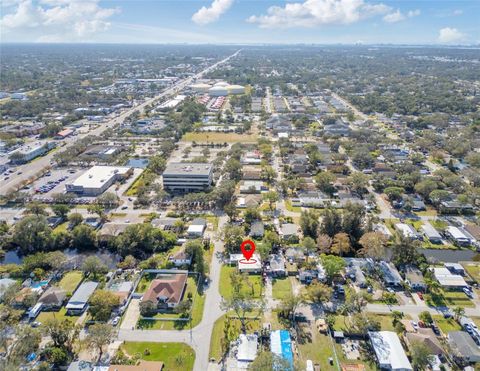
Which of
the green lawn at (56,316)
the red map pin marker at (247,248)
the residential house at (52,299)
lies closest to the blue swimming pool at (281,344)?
the red map pin marker at (247,248)

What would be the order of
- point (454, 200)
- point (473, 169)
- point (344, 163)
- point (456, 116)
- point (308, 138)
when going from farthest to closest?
point (456, 116) → point (308, 138) → point (344, 163) → point (473, 169) → point (454, 200)

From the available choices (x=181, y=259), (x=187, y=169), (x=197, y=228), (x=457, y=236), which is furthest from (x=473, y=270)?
(x=187, y=169)

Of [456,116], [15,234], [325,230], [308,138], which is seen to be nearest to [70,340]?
[15,234]

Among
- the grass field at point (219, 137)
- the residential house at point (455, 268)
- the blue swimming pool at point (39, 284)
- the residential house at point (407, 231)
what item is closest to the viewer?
the blue swimming pool at point (39, 284)

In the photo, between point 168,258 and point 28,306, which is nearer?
point 28,306

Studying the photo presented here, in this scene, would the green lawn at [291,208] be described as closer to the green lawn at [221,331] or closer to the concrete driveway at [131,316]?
the green lawn at [221,331]

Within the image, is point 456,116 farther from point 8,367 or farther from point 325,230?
point 8,367

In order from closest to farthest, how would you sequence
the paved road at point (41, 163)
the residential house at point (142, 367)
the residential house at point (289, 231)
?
1. the residential house at point (142, 367)
2. the residential house at point (289, 231)
3. the paved road at point (41, 163)

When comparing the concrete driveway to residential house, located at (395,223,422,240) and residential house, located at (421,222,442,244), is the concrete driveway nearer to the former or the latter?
residential house, located at (395,223,422,240)
